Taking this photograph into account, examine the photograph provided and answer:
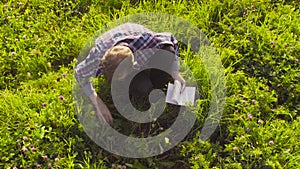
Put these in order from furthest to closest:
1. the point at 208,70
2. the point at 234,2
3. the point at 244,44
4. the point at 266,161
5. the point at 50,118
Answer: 1. the point at 234,2
2. the point at 244,44
3. the point at 208,70
4. the point at 50,118
5. the point at 266,161

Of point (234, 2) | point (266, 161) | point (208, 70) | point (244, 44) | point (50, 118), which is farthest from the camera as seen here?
point (234, 2)

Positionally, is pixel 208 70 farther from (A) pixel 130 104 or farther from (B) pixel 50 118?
(B) pixel 50 118

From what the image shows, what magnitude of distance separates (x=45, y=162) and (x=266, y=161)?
55.3 inches

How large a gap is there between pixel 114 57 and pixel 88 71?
0.35 meters

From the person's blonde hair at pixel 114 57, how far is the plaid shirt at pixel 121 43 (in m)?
0.11

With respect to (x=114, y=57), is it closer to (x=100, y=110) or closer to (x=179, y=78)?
(x=100, y=110)

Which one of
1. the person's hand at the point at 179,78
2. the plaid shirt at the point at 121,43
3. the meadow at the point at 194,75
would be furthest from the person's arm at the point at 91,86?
the person's hand at the point at 179,78

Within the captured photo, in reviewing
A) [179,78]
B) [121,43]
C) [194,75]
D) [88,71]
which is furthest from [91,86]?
[194,75]

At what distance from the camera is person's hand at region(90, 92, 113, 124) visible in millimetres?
2908

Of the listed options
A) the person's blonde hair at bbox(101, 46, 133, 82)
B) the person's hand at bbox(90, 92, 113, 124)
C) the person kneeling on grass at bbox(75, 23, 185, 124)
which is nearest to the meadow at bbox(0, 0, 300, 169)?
the person's hand at bbox(90, 92, 113, 124)

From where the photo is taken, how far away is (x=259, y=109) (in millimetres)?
3029

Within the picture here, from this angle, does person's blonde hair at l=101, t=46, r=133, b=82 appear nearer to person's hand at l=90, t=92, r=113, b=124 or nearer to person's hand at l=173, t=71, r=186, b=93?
person's hand at l=90, t=92, r=113, b=124

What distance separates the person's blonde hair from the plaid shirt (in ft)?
0.36

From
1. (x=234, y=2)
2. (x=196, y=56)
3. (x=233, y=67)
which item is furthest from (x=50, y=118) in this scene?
(x=234, y=2)
